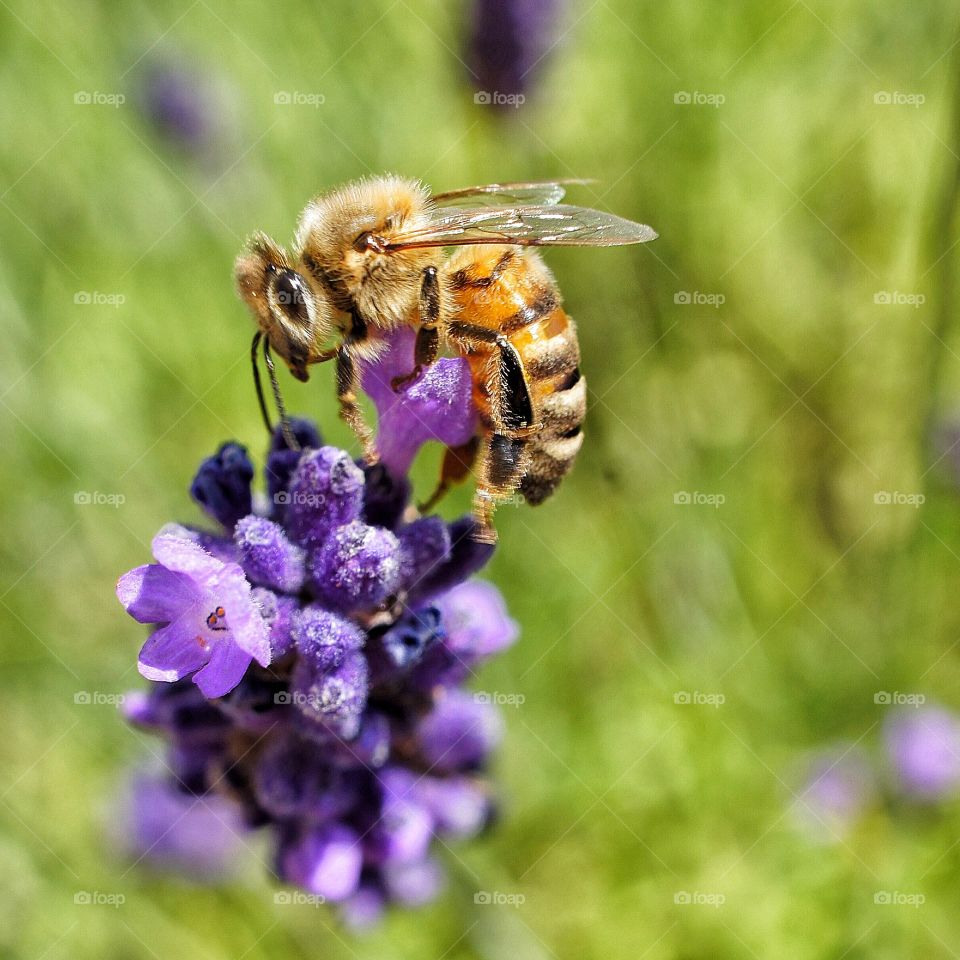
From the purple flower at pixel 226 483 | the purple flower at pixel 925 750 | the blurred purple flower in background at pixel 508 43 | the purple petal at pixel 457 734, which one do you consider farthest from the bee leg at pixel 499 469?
the blurred purple flower in background at pixel 508 43

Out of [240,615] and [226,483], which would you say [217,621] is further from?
[226,483]

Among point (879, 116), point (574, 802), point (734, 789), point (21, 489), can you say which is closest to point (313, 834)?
point (574, 802)

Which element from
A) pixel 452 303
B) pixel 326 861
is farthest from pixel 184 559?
pixel 326 861

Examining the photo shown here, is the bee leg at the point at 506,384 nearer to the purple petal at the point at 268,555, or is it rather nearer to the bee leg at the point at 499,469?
the bee leg at the point at 499,469

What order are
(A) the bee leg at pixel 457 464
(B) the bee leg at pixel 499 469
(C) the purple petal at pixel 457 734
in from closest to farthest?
(B) the bee leg at pixel 499 469 → (A) the bee leg at pixel 457 464 → (C) the purple petal at pixel 457 734

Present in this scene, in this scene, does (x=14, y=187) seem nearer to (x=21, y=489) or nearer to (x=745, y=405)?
(x=21, y=489)

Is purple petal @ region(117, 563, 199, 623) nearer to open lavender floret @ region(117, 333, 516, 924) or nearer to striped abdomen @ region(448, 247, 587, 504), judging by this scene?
open lavender floret @ region(117, 333, 516, 924)

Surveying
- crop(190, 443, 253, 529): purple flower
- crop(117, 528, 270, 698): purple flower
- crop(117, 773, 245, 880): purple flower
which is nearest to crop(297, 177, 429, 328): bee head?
crop(190, 443, 253, 529): purple flower
